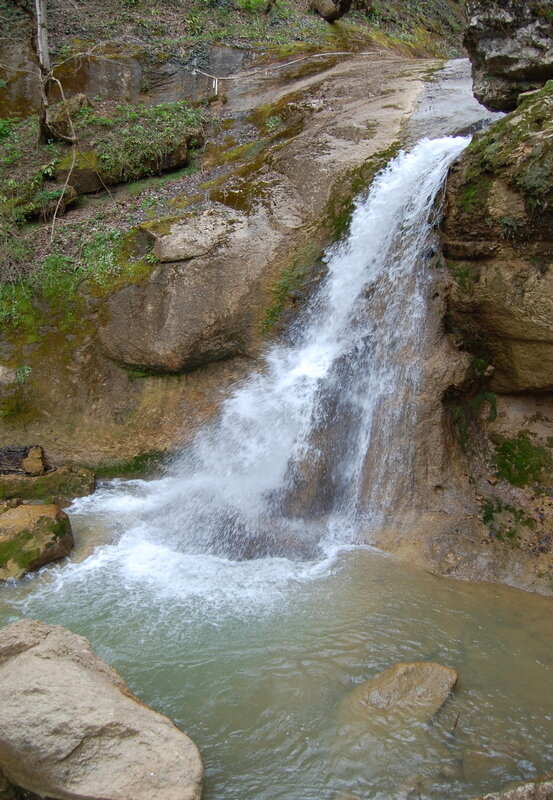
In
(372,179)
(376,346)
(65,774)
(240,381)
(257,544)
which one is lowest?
(257,544)

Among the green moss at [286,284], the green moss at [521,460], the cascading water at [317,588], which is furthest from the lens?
the green moss at [286,284]

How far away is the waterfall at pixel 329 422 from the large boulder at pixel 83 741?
3071 mm

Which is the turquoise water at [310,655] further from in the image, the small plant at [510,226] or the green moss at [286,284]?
the small plant at [510,226]

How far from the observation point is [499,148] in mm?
6695

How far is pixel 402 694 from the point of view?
449 centimetres

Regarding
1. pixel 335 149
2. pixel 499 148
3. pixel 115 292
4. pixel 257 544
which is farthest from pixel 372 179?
pixel 257 544

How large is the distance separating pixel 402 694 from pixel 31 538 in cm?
425

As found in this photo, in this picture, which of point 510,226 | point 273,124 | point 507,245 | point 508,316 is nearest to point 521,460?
point 508,316

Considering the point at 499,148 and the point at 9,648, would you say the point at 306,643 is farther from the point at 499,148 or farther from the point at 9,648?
the point at 499,148

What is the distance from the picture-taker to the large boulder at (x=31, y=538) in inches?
249

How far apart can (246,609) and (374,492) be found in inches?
91.6

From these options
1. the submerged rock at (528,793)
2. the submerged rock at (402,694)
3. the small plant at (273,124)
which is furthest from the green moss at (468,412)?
the small plant at (273,124)

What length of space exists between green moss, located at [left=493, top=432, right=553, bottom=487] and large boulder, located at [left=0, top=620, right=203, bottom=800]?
4.95 metres

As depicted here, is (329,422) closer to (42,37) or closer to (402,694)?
(402,694)
